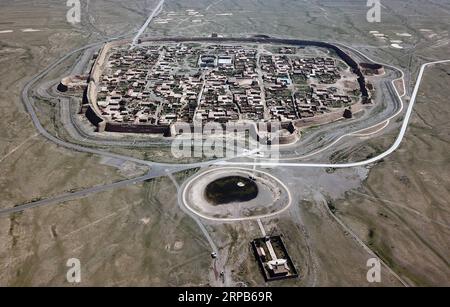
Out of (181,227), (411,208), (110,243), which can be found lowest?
(110,243)

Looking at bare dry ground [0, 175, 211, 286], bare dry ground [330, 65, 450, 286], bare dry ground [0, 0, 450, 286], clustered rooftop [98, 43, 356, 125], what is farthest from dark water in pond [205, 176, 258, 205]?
clustered rooftop [98, 43, 356, 125]

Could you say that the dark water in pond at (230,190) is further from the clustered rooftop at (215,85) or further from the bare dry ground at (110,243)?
the clustered rooftop at (215,85)

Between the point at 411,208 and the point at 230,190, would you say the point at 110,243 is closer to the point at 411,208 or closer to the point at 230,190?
the point at 230,190

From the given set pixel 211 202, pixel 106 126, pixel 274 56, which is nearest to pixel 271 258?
pixel 211 202

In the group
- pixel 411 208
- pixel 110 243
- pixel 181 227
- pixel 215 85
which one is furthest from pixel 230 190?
pixel 215 85

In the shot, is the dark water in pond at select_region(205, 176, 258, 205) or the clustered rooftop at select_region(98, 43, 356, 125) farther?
the clustered rooftop at select_region(98, 43, 356, 125)

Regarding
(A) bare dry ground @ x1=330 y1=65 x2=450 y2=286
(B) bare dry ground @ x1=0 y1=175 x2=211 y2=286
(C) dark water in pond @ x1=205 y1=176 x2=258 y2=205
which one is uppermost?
(A) bare dry ground @ x1=330 y1=65 x2=450 y2=286

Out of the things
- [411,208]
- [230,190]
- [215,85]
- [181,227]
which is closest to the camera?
[181,227]

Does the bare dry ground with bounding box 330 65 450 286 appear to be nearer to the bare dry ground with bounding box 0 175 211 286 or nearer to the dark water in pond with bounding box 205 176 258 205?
the dark water in pond with bounding box 205 176 258 205

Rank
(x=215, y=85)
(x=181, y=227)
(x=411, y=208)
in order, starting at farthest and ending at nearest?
(x=215, y=85)
(x=411, y=208)
(x=181, y=227)
